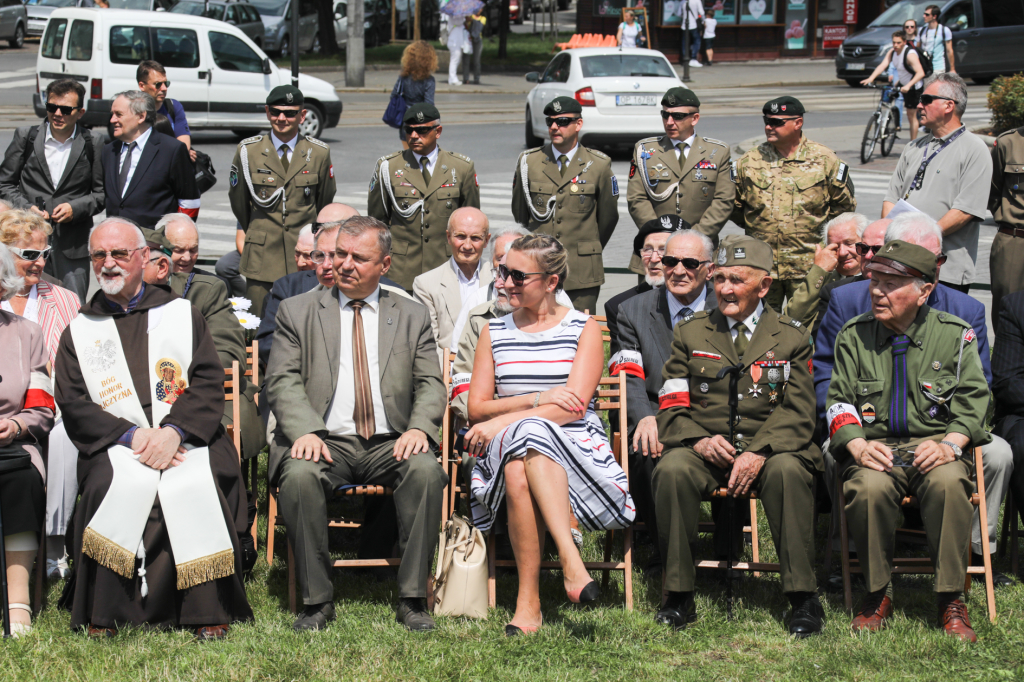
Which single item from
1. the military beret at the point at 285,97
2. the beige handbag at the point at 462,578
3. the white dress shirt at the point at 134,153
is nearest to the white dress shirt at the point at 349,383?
the beige handbag at the point at 462,578

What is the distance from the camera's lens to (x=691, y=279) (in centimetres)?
574

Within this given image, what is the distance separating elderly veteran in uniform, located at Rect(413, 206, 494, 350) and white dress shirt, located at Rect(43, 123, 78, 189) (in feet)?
10.5

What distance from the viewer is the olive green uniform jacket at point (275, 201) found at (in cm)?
792

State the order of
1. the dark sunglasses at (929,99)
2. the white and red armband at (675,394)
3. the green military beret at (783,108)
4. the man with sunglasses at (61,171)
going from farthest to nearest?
the man with sunglasses at (61,171) → the green military beret at (783,108) → the dark sunglasses at (929,99) → the white and red armband at (675,394)

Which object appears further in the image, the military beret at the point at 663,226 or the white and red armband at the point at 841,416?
the military beret at the point at 663,226

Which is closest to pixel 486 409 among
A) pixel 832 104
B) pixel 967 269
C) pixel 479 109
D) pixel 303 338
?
pixel 303 338

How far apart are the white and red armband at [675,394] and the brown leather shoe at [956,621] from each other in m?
1.39

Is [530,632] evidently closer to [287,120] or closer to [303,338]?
[303,338]

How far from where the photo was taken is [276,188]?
793 cm

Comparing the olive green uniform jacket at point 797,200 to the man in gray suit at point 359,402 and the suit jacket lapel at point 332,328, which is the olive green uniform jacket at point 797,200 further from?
the suit jacket lapel at point 332,328

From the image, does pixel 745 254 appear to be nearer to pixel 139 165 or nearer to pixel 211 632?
pixel 211 632

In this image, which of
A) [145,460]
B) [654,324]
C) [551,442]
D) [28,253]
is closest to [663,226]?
[654,324]

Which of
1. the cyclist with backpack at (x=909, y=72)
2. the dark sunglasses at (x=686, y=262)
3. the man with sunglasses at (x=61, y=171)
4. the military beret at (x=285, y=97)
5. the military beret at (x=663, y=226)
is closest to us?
the dark sunglasses at (x=686, y=262)

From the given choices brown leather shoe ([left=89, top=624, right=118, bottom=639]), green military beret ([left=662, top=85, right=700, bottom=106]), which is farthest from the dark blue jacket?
brown leather shoe ([left=89, top=624, right=118, bottom=639])
